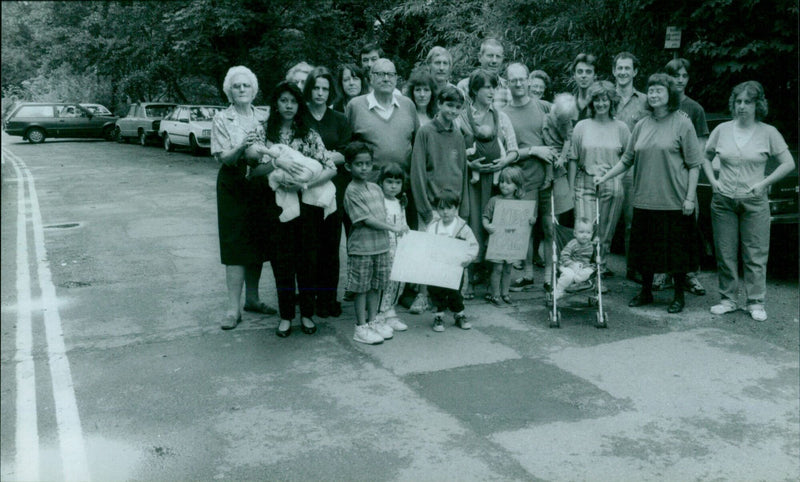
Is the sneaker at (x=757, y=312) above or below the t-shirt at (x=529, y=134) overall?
below

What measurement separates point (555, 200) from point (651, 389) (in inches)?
109

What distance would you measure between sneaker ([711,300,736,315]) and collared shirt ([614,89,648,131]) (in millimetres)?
1914

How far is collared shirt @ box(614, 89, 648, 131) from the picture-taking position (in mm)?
7449

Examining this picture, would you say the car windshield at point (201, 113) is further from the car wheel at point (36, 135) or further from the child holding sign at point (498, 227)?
the child holding sign at point (498, 227)

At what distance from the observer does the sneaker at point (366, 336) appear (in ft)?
19.0

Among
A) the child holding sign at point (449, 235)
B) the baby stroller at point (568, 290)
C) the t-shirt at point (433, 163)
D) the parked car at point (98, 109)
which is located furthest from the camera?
the parked car at point (98, 109)

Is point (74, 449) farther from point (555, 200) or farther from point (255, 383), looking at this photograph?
point (555, 200)

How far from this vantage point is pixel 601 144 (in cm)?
691

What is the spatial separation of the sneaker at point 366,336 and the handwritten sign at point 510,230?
1.39 metres

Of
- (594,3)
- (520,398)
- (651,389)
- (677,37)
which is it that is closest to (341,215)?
(520,398)

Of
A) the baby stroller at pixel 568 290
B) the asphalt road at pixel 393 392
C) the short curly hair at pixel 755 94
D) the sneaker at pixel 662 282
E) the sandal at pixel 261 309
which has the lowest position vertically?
the asphalt road at pixel 393 392

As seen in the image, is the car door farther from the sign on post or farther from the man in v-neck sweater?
the man in v-neck sweater

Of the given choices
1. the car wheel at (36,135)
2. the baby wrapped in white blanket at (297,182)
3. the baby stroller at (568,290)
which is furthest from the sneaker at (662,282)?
the car wheel at (36,135)

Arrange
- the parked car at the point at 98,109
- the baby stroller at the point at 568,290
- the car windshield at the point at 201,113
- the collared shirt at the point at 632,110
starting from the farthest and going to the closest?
the parked car at the point at 98,109 < the car windshield at the point at 201,113 < the collared shirt at the point at 632,110 < the baby stroller at the point at 568,290
